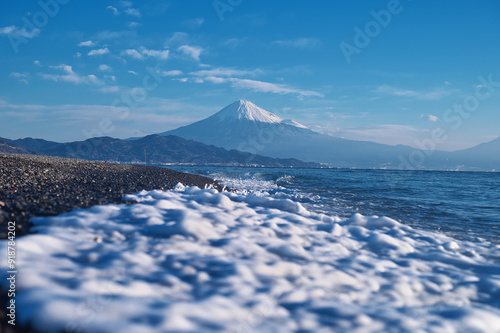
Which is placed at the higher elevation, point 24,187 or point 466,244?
point 24,187

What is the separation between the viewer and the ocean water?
258 centimetres

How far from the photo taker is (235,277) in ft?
11.3

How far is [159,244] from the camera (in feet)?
13.5

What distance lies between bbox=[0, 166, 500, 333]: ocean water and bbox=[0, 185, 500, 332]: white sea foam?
0.05 ft

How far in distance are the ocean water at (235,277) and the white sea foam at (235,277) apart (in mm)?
15

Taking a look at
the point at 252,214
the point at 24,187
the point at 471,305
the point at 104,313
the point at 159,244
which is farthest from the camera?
the point at 24,187

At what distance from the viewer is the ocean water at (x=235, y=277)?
2.58m

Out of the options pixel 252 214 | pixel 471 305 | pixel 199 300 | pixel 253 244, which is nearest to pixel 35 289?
pixel 199 300

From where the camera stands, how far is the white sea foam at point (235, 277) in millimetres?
2586

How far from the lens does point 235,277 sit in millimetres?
3445

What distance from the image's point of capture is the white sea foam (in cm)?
259

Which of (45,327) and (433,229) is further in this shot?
(433,229)

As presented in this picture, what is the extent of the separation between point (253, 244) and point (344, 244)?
1.81m

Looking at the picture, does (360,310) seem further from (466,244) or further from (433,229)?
(433,229)
